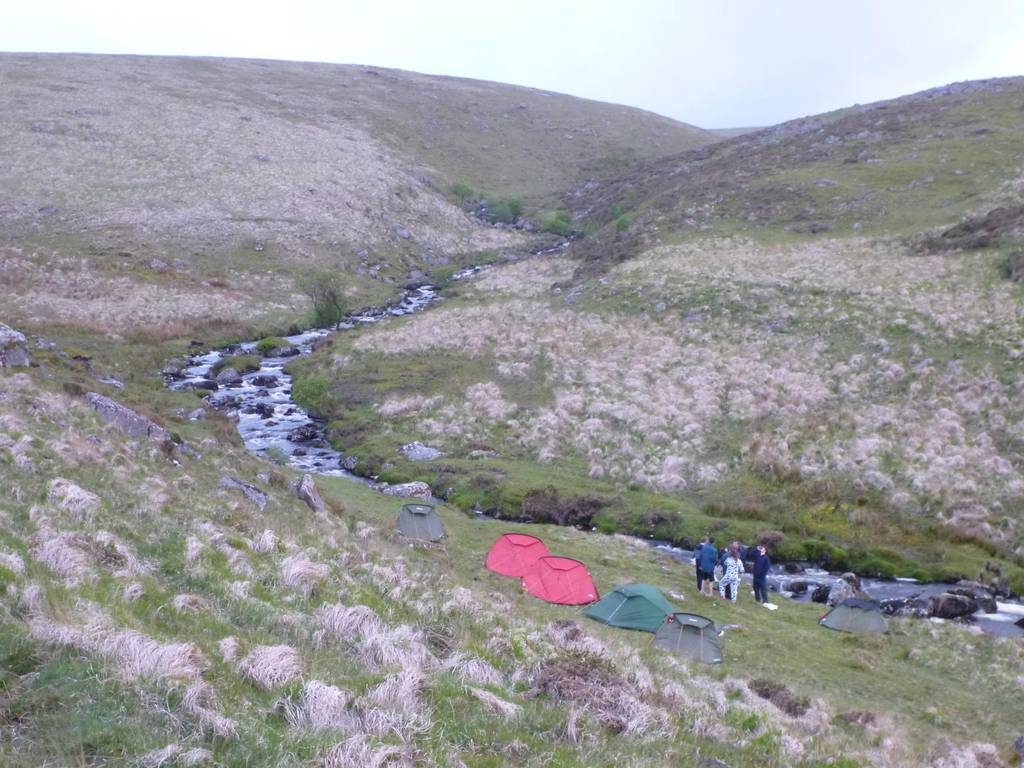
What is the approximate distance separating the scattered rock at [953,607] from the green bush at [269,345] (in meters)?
49.0

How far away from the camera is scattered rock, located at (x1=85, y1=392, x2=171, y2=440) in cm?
2634

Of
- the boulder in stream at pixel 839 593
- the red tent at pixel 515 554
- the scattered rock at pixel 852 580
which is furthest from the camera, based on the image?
the scattered rock at pixel 852 580

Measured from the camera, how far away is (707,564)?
2594 centimetres

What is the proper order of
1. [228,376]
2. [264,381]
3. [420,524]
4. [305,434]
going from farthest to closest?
[264,381]
[228,376]
[305,434]
[420,524]

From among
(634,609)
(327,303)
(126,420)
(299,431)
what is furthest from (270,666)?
(327,303)

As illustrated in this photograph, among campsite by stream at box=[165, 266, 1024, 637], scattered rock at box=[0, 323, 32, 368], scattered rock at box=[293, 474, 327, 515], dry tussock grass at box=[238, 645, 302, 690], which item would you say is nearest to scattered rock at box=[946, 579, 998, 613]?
campsite by stream at box=[165, 266, 1024, 637]

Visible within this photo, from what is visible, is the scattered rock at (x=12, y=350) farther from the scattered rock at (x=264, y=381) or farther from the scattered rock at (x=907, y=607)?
the scattered rock at (x=907, y=607)

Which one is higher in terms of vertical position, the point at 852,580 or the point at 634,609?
the point at 634,609

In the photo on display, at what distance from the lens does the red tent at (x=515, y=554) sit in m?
26.4

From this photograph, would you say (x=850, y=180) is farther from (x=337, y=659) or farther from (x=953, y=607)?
(x=337, y=659)

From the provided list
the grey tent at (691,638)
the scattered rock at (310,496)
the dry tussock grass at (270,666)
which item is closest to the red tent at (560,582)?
the grey tent at (691,638)

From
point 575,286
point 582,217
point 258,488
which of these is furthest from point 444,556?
point 582,217

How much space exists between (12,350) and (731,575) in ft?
97.0

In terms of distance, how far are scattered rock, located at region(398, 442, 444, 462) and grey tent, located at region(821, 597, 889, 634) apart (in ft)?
72.8
